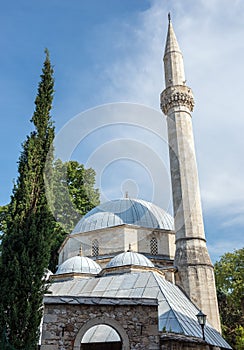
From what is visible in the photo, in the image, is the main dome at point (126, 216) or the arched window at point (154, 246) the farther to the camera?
the main dome at point (126, 216)

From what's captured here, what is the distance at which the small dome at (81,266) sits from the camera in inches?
608

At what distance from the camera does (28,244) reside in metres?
7.71

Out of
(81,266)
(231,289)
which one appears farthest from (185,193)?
(231,289)

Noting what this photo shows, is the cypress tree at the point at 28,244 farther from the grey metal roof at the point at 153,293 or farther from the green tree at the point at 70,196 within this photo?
the green tree at the point at 70,196

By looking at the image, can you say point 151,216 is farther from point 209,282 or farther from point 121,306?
point 121,306

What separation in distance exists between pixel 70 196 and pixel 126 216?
8.39 m

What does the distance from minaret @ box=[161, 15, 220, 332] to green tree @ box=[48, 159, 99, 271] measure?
8643 millimetres

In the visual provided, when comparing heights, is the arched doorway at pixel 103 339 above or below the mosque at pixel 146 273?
below

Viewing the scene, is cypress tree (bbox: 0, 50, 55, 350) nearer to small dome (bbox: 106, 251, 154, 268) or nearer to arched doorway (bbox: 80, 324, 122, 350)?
arched doorway (bbox: 80, 324, 122, 350)

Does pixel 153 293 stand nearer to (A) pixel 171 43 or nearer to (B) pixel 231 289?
(B) pixel 231 289

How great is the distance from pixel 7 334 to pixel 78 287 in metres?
6.84

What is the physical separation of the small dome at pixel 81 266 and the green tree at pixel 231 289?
365 inches

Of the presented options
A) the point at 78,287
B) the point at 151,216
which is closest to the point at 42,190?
the point at 78,287

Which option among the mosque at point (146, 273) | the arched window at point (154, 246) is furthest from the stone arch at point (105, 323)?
the arched window at point (154, 246)
